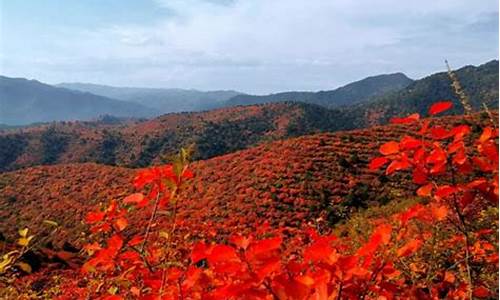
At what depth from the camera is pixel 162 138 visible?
74000 mm

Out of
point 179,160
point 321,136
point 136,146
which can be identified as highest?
point 179,160

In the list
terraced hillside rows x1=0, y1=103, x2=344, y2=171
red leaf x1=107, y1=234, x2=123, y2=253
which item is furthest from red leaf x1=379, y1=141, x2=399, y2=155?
terraced hillside rows x1=0, y1=103, x2=344, y2=171

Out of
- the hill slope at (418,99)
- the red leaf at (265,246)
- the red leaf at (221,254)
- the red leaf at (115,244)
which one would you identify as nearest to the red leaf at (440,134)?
the red leaf at (265,246)

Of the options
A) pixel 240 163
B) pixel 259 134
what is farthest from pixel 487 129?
pixel 259 134

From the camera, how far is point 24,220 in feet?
85.1

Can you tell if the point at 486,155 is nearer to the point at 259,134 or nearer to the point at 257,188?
the point at 257,188

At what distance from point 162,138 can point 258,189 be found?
5563cm

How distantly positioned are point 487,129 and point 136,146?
248 feet

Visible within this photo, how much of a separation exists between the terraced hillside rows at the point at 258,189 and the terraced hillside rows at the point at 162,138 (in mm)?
31523

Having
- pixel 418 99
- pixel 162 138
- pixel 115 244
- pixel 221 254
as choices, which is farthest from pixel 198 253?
pixel 418 99

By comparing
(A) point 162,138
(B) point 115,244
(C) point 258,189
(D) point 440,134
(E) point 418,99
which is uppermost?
(D) point 440,134

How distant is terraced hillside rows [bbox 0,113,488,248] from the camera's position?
1722 centimetres

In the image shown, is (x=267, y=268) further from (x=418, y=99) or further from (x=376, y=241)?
(x=418, y=99)

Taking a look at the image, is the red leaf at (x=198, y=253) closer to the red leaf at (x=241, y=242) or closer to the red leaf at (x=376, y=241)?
the red leaf at (x=241, y=242)
